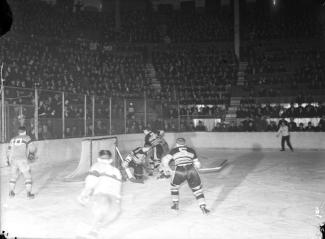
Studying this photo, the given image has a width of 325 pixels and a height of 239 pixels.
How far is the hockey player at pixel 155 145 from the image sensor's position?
556 inches

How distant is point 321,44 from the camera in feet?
116

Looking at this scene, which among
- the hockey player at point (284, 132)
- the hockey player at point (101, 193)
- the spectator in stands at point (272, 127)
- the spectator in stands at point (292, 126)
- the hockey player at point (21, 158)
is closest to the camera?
the hockey player at point (101, 193)

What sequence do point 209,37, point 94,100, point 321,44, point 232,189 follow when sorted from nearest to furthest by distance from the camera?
point 232,189, point 94,100, point 321,44, point 209,37

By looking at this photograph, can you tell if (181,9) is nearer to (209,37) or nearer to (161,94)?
(209,37)

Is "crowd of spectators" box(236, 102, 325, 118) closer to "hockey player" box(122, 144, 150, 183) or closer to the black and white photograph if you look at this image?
the black and white photograph

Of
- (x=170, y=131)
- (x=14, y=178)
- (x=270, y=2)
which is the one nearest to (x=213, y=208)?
(x=14, y=178)

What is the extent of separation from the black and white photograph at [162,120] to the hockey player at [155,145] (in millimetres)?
66

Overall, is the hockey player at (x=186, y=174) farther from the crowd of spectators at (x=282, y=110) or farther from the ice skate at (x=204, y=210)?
the crowd of spectators at (x=282, y=110)

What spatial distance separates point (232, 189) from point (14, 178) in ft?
18.5

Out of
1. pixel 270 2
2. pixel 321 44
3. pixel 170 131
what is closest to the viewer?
pixel 170 131

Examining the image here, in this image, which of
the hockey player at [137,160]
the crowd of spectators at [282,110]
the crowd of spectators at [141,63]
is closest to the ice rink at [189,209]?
the hockey player at [137,160]

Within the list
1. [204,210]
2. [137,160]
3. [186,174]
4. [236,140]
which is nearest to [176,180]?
[186,174]

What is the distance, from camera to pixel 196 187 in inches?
348

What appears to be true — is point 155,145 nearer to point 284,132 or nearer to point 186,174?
point 186,174
